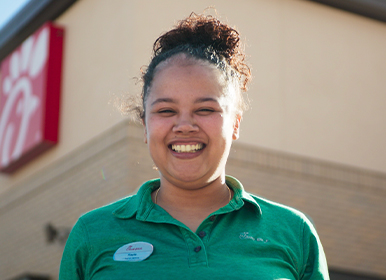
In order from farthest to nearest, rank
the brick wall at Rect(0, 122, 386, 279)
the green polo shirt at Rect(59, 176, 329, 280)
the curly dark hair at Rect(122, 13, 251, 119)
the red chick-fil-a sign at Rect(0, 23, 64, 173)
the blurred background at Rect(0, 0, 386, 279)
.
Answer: the red chick-fil-a sign at Rect(0, 23, 64, 173) → the blurred background at Rect(0, 0, 386, 279) → the brick wall at Rect(0, 122, 386, 279) → the curly dark hair at Rect(122, 13, 251, 119) → the green polo shirt at Rect(59, 176, 329, 280)

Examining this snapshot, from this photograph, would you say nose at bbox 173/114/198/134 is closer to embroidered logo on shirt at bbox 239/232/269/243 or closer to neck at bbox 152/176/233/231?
neck at bbox 152/176/233/231

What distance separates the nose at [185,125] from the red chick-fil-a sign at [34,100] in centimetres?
791

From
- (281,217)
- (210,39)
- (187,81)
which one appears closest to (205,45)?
(210,39)

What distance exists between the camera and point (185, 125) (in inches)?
92.4

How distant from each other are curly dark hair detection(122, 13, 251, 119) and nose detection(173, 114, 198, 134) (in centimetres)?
27

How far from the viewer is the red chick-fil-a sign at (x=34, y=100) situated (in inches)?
398

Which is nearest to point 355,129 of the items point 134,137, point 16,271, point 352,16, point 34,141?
point 352,16

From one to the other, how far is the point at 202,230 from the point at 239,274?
226 millimetres

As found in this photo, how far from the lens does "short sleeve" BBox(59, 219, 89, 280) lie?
232 cm

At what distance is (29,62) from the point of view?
1072 centimetres

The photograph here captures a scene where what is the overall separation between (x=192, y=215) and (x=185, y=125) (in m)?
0.35

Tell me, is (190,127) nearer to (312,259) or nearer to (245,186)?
(312,259)

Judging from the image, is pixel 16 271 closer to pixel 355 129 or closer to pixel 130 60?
pixel 130 60

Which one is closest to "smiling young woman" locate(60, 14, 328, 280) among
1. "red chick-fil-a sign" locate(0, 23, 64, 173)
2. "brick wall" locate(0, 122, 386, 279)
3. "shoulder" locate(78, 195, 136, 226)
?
"shoulder" locate(78, 195, 136, 226)
